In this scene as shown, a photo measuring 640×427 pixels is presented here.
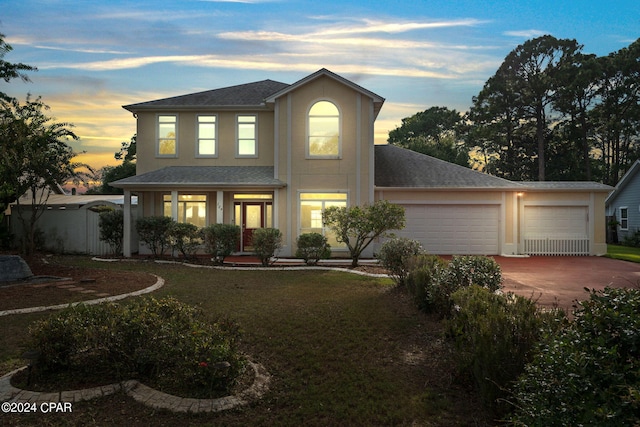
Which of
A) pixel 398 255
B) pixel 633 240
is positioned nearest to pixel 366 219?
pixel 398 255

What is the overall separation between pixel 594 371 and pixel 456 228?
50.9 ft

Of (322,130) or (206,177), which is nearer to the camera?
(322,130)

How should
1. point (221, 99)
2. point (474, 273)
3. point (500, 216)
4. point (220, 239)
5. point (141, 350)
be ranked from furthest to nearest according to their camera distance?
point (221, 99) < point (500, 216) < point (220, 239) < point (474, 273) < point (141, 350)

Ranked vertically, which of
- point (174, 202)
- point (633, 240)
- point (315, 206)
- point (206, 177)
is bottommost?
point (633, 240)

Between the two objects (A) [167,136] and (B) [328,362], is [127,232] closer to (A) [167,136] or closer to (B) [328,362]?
(A) [167,136]

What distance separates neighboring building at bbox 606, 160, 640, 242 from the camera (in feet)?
77.6

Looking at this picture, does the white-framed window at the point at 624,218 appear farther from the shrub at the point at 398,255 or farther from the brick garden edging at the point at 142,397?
the brick garden edging at the point at 142,397

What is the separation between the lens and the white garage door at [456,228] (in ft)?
55.3

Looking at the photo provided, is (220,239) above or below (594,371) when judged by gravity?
above

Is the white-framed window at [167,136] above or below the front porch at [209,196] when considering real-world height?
above

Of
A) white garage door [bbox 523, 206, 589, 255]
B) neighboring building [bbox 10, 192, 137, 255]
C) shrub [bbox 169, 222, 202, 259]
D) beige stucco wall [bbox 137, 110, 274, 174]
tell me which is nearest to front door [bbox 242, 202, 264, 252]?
beige stucco wall [bbox 137, 110, 274, 174]

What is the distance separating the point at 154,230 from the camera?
1470 cm

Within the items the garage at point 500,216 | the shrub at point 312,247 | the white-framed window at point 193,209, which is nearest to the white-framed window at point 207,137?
the white-framed window at point 193,209

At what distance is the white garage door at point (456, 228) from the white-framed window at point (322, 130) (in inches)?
179
